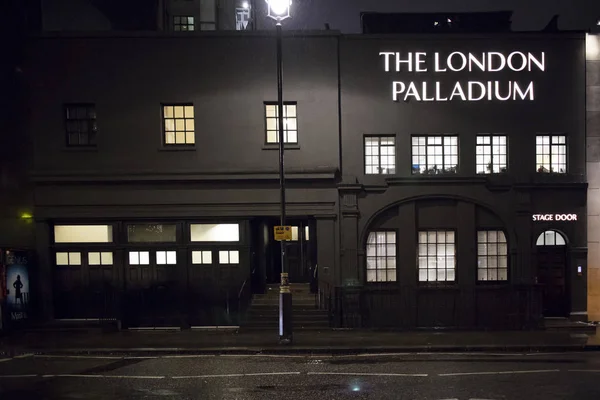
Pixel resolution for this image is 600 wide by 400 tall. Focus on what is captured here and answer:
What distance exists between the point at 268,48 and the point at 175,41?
3.10 m

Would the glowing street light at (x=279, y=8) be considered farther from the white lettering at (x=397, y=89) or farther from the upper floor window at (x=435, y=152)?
the upper floor window at (x=435, y=152)

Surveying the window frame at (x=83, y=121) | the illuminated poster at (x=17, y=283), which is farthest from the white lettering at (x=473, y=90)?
the illuminated poster at (x=17, y=283)

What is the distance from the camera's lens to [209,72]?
17750 mm

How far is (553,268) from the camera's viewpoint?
58.7ft

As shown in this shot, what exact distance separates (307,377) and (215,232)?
7837 millimetres

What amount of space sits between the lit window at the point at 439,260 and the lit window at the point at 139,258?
29.8 feet

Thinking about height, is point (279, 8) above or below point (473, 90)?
above

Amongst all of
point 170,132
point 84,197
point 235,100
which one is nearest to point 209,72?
point 235,100

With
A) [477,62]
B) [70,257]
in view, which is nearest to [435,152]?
[477,62]

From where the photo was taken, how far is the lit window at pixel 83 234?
17.9 meters

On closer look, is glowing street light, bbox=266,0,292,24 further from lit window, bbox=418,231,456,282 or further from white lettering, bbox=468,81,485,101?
lit window, bbox=418,231,456,282

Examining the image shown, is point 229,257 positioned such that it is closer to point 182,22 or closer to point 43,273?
point 43,273

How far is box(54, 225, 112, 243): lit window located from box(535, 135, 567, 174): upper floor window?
1454 cm

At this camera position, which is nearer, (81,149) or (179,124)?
(81,149)
